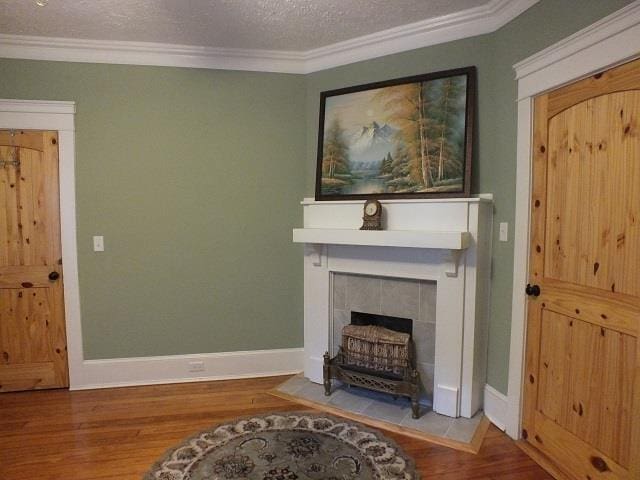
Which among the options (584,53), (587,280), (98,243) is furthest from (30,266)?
(584,53)

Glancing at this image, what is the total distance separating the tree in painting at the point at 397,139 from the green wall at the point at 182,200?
368 millimetres

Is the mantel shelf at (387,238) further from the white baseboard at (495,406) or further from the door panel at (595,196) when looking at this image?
the white baseboard at (495,406)

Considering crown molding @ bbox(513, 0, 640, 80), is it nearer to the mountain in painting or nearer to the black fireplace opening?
the mountain in painting

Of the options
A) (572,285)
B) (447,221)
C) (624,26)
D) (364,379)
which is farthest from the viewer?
(364,379)

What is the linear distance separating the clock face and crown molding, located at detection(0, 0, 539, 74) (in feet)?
3.66

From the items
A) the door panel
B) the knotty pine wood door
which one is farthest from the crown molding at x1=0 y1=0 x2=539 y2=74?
the door panel

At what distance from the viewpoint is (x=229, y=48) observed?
9.28 feet

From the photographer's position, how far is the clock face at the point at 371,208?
2.53m

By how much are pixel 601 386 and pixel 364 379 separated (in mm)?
1345

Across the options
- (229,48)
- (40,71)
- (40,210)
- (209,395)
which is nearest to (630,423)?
(209,395)

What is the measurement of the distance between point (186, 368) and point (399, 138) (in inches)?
95.7

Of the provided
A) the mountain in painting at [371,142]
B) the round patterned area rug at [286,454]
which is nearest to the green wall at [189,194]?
the mountain in painting at [371,142]

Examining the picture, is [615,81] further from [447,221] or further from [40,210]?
[40,210]

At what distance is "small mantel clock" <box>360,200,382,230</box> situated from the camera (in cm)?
253
